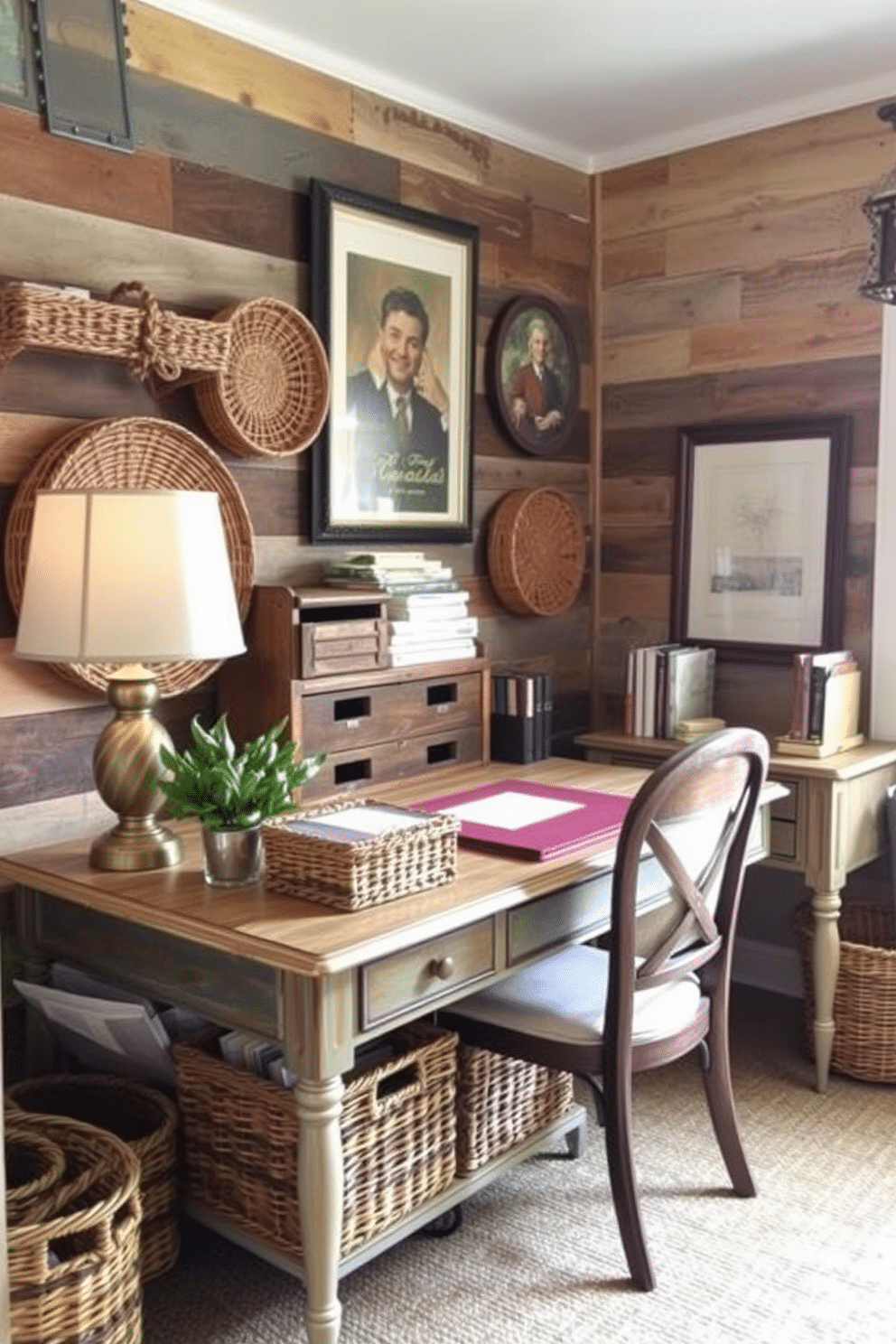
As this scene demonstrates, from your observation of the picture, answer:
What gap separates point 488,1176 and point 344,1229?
15.2 inches

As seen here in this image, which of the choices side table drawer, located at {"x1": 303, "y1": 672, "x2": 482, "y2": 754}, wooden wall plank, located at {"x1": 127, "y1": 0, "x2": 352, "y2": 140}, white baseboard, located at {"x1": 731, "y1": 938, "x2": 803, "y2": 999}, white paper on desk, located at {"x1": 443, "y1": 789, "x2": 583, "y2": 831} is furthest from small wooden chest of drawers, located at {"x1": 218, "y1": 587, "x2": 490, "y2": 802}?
white baseboard, located at {"x1": 731, "y1": 938, "x2": 803, "y2": 999}

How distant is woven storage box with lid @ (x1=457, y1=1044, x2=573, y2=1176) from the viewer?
2.21m

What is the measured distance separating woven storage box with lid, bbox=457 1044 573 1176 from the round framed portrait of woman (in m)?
1.67

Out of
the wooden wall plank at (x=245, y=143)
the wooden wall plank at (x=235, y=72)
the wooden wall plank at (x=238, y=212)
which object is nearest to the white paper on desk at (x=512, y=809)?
the wooden wall plank at (x=238, y=212)

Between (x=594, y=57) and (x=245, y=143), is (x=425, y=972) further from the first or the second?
(x=594, y=57)

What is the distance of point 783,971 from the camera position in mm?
3379

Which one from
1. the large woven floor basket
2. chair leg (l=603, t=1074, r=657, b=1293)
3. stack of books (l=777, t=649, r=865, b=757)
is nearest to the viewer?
the large woven floor basket

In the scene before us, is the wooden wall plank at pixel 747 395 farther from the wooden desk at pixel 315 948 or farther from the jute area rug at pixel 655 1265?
the jute area rug at pixel 655 1265

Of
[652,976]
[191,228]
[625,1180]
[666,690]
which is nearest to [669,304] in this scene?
[666,690]

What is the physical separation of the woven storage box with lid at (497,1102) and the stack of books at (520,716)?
0.80m

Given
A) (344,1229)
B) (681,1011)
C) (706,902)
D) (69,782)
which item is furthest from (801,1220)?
(69,782)

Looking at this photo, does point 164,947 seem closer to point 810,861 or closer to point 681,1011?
point 681,1011

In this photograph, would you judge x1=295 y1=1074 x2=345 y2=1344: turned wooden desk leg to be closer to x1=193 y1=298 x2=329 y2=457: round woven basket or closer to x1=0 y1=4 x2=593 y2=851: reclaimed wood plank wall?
x1=0 y1=4 x2=593 y2=851: reclaimed wood plank wall

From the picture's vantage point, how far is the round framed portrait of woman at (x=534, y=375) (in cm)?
321
